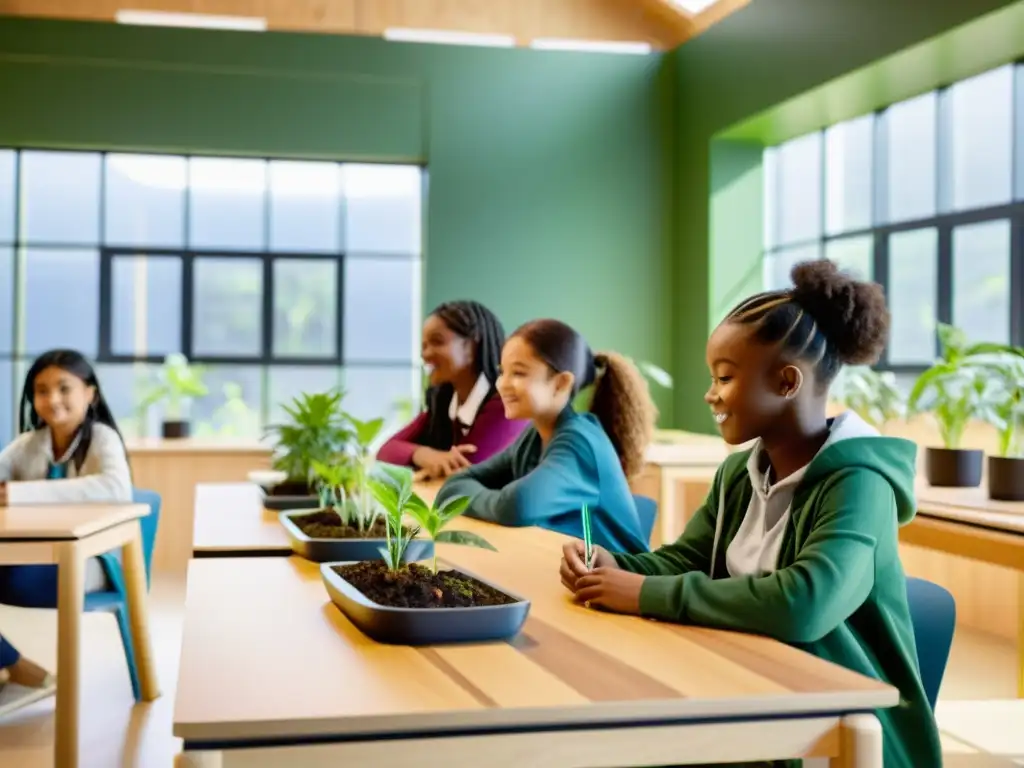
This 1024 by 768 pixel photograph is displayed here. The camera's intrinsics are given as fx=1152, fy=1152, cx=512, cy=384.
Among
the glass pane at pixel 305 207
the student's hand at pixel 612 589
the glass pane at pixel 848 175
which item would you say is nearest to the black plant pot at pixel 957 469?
the student's hand at pixel 612 589

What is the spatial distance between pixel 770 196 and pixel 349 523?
5.67 metres

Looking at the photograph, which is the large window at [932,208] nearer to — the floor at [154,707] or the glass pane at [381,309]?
the floor at [154,707]

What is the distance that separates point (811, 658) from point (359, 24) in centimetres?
681

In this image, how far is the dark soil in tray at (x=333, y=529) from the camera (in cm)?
220

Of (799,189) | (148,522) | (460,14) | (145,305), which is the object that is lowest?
(148,522)

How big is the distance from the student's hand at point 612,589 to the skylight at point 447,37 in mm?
6363

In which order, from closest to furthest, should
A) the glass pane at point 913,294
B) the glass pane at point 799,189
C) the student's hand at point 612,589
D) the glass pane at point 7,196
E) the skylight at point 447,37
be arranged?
the student's hand at point 612,589
the glass pane at point 913,294
the glass pane at point 799,189
the glass pane at point 7,196
the skylight at point 447,37

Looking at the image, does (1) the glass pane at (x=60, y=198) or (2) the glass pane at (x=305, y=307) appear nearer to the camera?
(1) the glass pane at (x=60, y=198)

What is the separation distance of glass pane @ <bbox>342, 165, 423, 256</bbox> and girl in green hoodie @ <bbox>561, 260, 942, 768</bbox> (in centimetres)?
581

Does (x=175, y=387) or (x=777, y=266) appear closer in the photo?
(x=175, y=387)

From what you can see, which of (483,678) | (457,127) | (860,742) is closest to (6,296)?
(457,127)

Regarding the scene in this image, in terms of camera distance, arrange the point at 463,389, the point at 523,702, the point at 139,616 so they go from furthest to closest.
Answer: the point at 463,389 → the point at 139,616 → the point at 523,702

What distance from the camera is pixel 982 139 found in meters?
5.40

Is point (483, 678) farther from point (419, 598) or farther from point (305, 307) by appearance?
point (305, 307)
